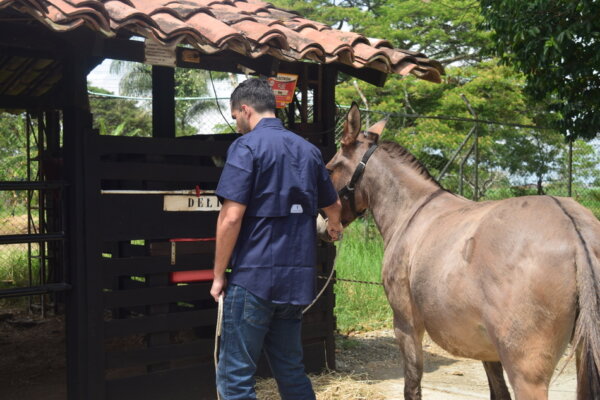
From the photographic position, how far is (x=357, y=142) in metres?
5.09

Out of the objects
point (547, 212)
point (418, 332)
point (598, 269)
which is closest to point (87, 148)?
point (418, 332)

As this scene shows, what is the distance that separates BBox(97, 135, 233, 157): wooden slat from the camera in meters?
4.99

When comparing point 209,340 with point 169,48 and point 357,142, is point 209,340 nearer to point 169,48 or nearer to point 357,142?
point 357,142

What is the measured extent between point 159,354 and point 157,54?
2.30 meters

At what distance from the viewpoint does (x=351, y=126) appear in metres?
4.93

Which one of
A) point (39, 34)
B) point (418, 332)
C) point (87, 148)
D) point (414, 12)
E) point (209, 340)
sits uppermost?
point (414, 12)

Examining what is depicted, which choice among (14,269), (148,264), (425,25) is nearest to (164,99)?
(148,264)

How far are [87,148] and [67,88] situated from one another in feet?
1.59

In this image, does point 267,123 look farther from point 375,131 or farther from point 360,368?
point 360,368

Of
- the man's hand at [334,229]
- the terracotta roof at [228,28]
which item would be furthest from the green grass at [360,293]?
the man's hand at [334,229]

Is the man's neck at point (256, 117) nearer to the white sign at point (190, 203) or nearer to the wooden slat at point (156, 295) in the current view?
the white sign at point (190, 203)

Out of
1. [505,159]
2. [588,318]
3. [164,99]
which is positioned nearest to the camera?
[588,318]

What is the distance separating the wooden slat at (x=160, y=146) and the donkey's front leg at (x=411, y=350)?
218 centimetres

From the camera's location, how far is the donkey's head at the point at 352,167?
16.4ft
